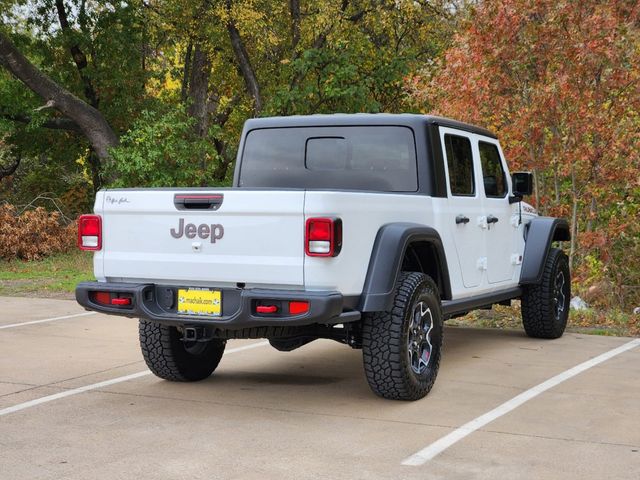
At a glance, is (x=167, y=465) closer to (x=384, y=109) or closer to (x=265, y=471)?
(x=265, y=471)

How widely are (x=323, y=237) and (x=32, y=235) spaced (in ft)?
50.0

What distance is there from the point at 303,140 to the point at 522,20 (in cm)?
523

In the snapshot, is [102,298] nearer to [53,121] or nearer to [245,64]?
[53,121]

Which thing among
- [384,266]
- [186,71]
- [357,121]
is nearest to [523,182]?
[357,121]

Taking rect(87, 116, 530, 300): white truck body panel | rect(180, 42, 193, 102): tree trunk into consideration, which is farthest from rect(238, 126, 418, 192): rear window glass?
rect(180, 42, 193, 102): tree trunk

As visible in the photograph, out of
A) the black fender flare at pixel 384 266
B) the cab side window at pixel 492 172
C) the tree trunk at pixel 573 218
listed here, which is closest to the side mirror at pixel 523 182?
the cab side window at pixel 492 172

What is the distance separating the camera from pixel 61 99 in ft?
75.9

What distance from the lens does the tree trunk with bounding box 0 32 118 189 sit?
22234 mm

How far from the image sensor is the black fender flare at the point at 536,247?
9.53m

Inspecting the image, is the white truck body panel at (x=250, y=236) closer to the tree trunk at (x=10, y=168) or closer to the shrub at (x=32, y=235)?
the shrub at (x=32, y=235)

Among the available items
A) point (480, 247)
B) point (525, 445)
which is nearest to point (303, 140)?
point (480, 247)

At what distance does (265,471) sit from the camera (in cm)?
523

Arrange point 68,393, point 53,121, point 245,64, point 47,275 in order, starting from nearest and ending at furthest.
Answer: point 68,393 → point 47,275 → point 53,121 → point 245,64

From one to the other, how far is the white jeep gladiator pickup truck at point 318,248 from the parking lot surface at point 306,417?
0.43 m
